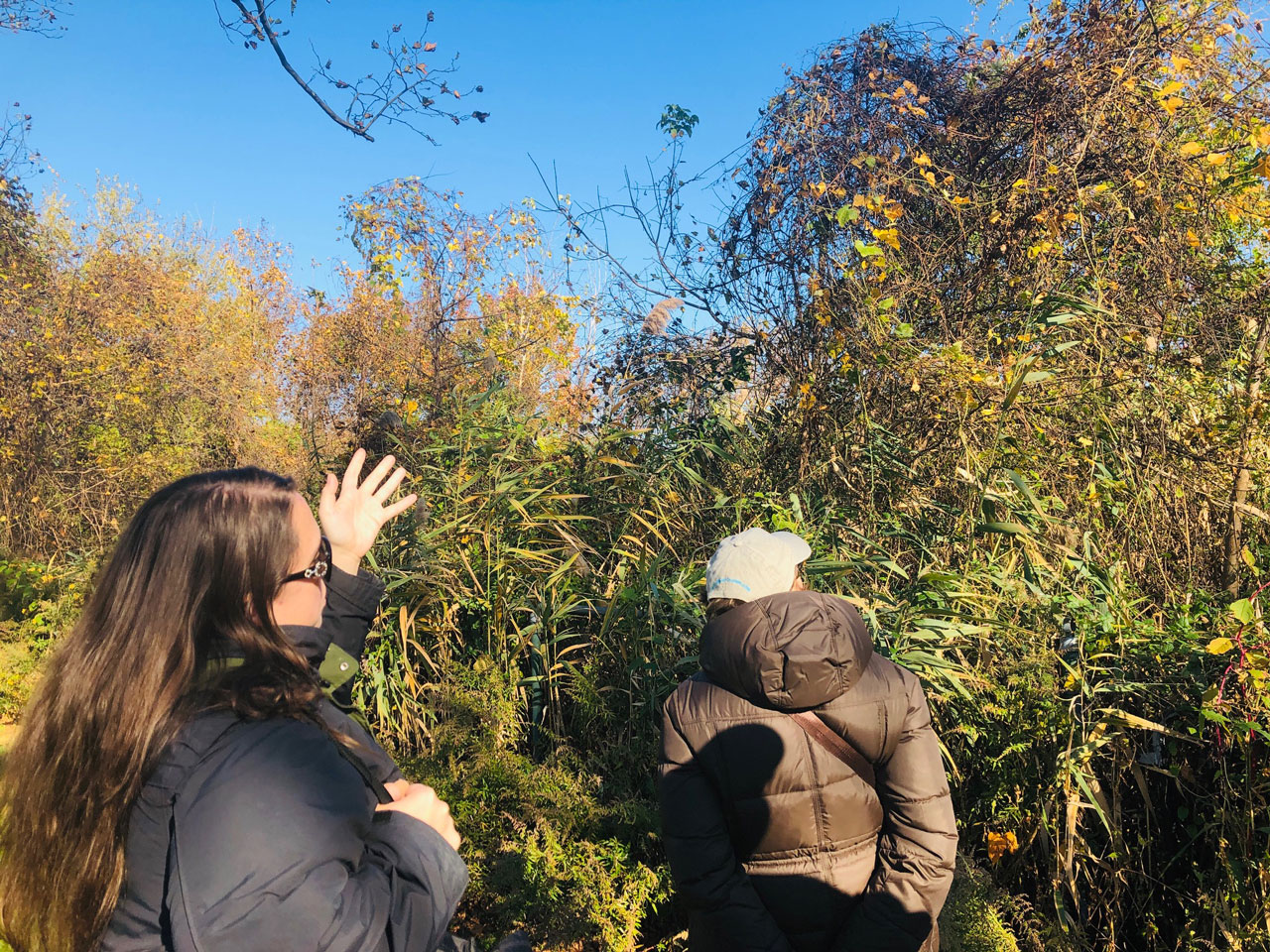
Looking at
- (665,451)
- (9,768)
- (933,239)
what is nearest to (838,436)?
(665,451)

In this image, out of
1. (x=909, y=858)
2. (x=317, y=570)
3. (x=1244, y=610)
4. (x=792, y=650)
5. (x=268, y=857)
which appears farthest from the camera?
(x=1244, y=610)

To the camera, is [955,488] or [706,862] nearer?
[706,862]

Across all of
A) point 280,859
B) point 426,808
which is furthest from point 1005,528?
point 280,859

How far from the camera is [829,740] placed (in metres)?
2.01

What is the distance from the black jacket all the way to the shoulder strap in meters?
1.00

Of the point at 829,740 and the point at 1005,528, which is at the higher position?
the point at 1005,528

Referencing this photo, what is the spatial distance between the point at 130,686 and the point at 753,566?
136 centimetres

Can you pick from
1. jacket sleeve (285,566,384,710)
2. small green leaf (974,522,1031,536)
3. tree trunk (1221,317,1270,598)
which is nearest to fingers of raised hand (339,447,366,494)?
jacket sleeve (285,566,384,710)

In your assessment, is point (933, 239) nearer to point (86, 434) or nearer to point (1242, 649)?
point (1242, 649)

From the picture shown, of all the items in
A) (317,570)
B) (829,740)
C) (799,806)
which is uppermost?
(317,570)

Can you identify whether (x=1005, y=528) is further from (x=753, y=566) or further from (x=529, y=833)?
(x=529, y=833)

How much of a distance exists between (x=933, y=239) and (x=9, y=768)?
469 centimetres

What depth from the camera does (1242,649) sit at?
2482 mm

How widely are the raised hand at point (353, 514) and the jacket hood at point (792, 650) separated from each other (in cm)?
86
